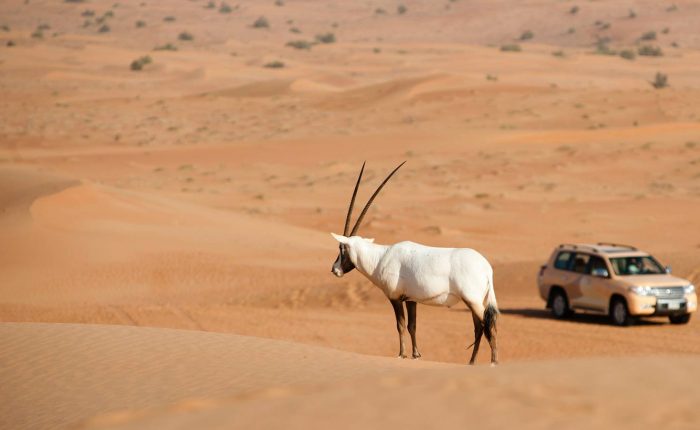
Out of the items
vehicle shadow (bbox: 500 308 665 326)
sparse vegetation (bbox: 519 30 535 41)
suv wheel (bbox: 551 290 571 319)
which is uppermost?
suv wheel (bbox: 551 290 571 319)

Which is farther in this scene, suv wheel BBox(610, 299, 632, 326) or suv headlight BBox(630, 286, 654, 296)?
suv wheel BBox(610, 299, 632, 326)

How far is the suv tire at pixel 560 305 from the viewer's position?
72.5 feet

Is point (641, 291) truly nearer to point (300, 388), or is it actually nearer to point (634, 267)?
point (634, 267)

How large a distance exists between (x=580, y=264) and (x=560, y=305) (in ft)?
2.64

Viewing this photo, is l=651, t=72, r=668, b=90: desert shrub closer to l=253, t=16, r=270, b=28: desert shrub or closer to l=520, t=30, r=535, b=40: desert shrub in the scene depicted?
l=520, t=30, r=535, b=40: desert shrub

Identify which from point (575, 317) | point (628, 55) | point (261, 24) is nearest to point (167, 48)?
point (261, 24)

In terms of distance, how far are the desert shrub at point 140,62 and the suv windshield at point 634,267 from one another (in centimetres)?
6092

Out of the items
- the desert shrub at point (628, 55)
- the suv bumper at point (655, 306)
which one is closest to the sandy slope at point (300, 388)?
the suv bumper at point (655, 306)

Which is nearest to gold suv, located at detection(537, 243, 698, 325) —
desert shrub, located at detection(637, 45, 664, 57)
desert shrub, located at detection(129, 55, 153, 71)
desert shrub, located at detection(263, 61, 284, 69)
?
desert shrub, located at detection(129, 55, 153, 71)

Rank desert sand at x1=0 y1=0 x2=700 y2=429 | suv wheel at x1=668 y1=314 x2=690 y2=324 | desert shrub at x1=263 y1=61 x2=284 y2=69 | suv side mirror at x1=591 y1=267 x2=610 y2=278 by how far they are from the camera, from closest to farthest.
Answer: desert sand at x1=0 y1=0 x2=700 y2=429
suv wheel at x1=668 y1=314 x2=690 y2=324
suv side mirror at x1=591 y1=267 x2=610 y2=278
desert shrub at x1=263 y1=61 x2=284 y2=69

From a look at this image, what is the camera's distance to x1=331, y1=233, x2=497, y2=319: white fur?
14.1 metres

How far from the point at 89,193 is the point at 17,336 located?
1678 centimetres

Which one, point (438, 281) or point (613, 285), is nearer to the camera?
point (438, 281)

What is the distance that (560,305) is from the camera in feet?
72.8
